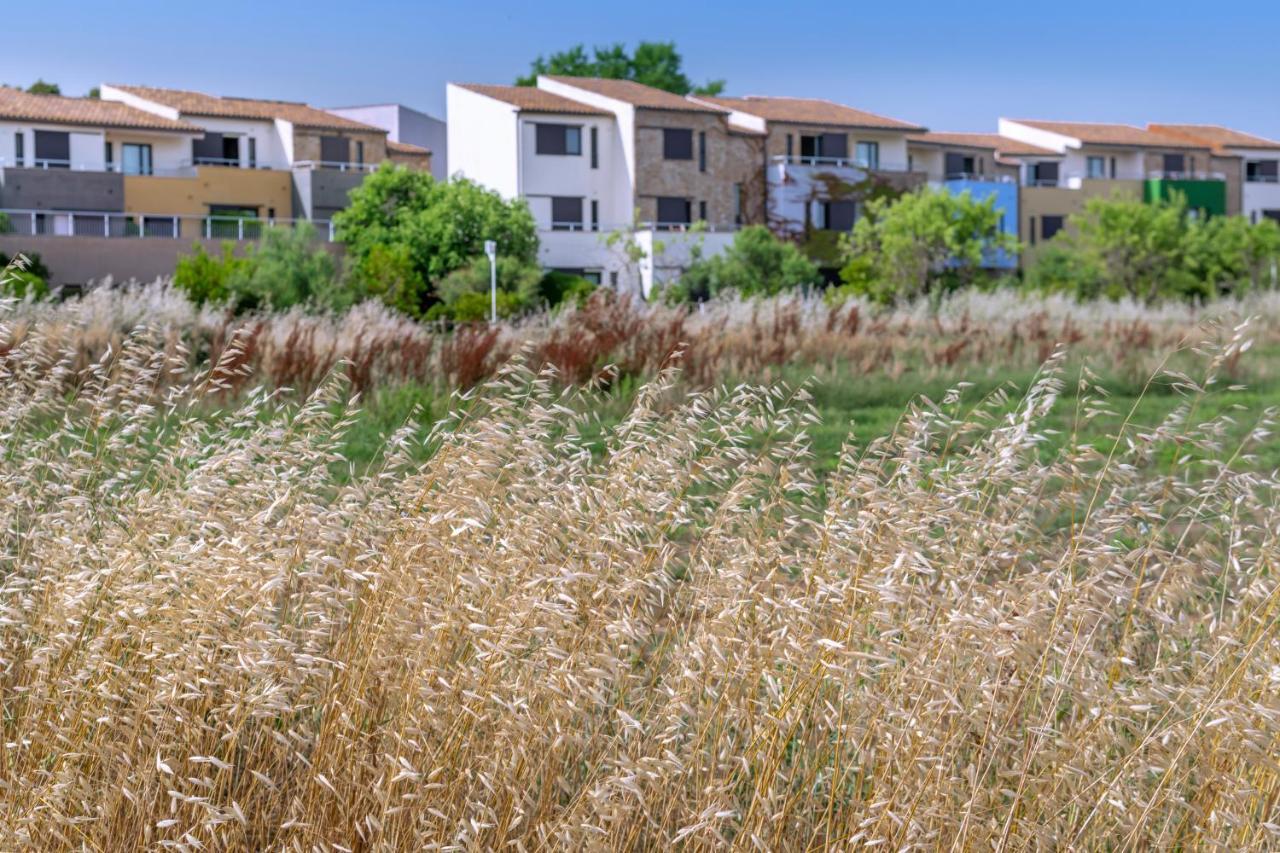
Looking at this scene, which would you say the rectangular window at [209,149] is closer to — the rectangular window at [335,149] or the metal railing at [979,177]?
the rectangular window at [335,149]

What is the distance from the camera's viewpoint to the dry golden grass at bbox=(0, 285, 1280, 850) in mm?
3418

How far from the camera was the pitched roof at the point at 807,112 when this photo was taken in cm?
5834

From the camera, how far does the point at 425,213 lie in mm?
46188

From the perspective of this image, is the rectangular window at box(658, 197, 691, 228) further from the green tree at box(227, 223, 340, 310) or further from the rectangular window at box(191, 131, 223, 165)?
the rectangular window at box(191, 131, 223, 165)

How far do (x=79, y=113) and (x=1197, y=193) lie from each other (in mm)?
48436

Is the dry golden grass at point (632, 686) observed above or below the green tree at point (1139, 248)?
below

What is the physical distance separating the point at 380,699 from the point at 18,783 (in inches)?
36.1

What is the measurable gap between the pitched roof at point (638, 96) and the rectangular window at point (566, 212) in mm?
4070

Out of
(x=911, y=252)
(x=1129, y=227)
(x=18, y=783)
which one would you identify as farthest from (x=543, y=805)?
(x=1129, y=227)

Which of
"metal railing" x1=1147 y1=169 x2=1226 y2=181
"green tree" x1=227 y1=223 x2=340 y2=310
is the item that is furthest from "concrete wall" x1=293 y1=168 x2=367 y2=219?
"metal railing" x1=1147 y1=169 x2=1226 y2=181

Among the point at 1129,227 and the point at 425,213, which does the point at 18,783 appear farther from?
the point at 1129,227

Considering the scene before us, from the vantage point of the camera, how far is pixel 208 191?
52.2m

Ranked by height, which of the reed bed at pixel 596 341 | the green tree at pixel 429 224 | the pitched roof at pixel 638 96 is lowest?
the reed bed at pixel 596 341

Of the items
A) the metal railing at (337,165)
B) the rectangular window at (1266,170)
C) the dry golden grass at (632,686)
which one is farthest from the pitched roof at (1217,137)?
the dry golden grass at (632,686)
